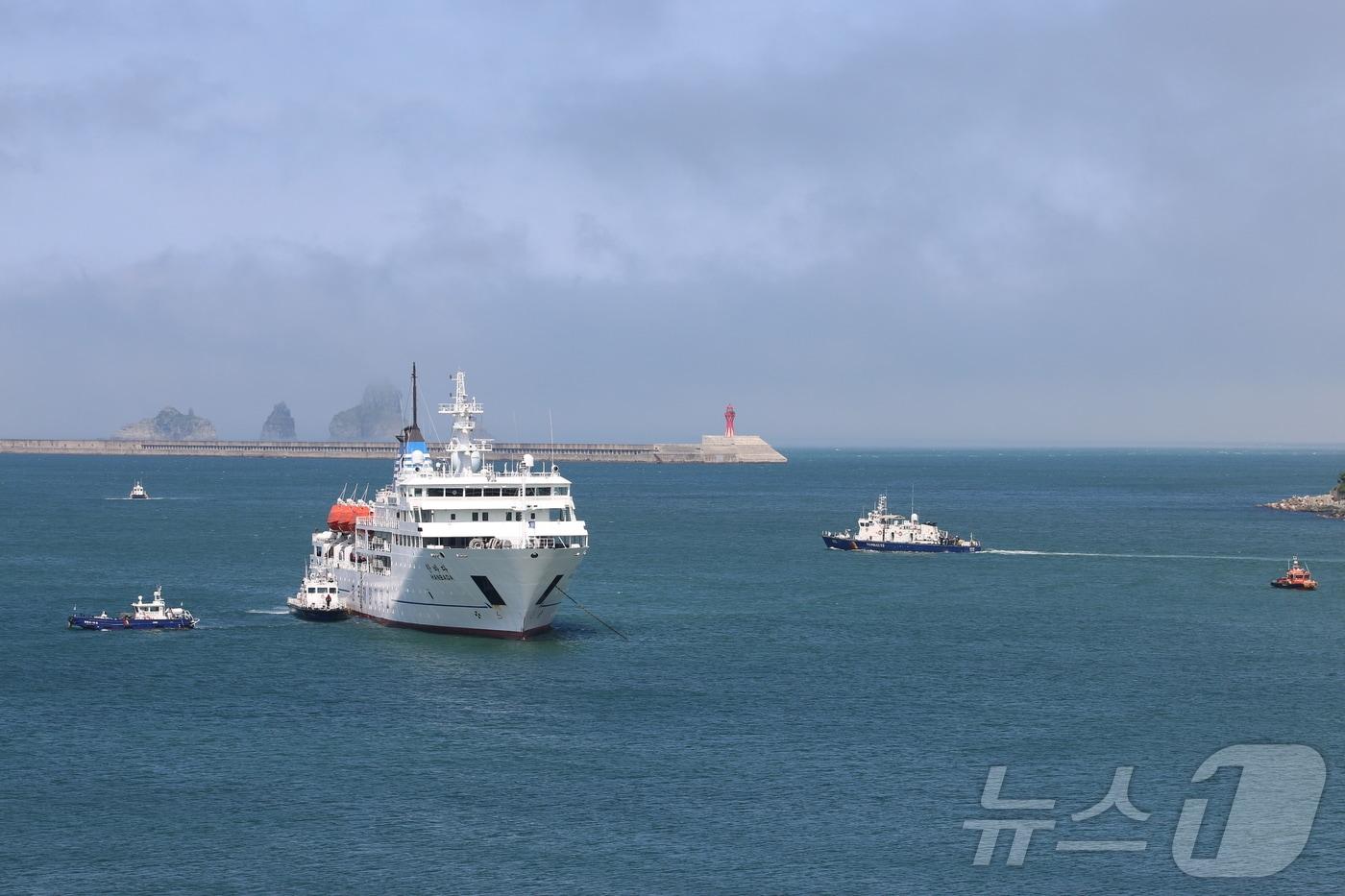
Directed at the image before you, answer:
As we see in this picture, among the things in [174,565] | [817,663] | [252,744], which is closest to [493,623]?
[817,663]

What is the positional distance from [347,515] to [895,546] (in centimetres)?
5324

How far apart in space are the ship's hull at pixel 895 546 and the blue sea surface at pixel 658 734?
22969mm

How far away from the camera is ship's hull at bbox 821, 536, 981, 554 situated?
120 metres

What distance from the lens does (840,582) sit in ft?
321

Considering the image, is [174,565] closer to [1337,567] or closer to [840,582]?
[840,582]

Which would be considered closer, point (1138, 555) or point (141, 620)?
point (141, 620)

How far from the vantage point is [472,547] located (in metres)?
67.2

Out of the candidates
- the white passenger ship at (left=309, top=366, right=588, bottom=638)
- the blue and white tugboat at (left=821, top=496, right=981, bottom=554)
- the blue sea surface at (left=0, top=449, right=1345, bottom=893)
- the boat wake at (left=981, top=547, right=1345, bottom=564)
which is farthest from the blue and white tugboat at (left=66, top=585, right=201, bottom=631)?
the boat wake at (left=981, top=547, right=1345, bottom=564)

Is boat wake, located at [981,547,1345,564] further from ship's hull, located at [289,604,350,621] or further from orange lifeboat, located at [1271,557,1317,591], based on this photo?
ship's hull, located at [289,604,350,621]

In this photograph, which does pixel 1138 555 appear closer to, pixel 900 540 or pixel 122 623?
pixel 900 540

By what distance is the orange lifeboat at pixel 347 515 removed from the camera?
81.6 metres

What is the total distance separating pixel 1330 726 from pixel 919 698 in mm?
14110

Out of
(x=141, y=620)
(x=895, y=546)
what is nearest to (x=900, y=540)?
(x=895, y=546)

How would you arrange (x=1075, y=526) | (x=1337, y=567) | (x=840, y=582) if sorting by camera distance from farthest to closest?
(x=1075, y=526), (x=1337, y=567), (x=840, y=582)
